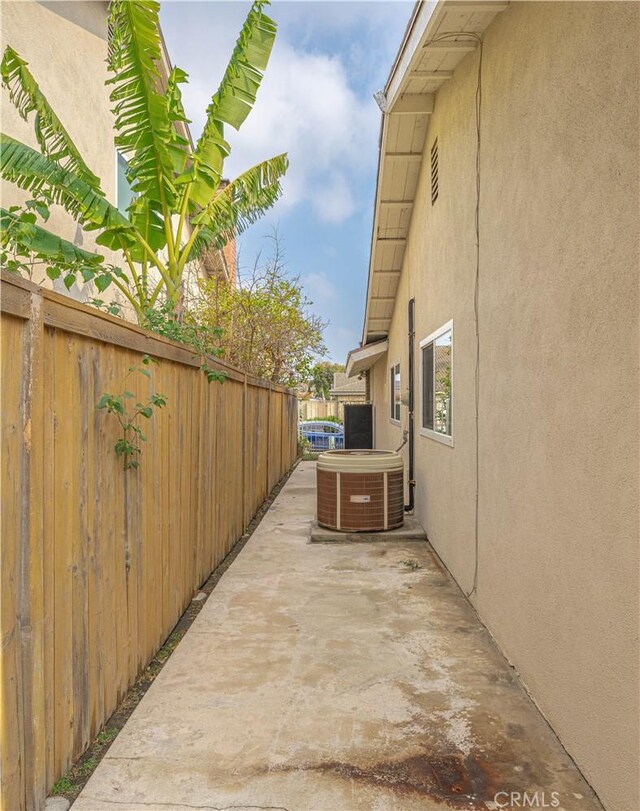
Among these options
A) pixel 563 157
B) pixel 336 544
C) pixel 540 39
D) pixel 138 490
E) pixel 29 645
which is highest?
pixel 540 39

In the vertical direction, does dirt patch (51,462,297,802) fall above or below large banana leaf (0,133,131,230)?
below

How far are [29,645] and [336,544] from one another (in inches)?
188

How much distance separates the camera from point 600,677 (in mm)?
2252

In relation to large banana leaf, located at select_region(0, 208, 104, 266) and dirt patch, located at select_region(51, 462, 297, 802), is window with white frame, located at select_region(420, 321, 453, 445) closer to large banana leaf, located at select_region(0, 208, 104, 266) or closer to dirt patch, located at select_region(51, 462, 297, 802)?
dirt patch, located at select_region(51, 462, 297, 802)

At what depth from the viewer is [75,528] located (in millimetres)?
2367

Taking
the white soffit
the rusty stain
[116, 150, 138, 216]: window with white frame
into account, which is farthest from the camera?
[116, 150, 138, 216]: window with white frame

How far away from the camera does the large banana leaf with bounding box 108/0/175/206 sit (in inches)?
185

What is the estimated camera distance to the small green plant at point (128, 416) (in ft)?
8.85

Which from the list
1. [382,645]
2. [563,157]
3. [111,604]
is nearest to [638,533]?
[563,157]

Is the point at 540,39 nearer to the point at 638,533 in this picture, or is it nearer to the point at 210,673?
the point at 638,533

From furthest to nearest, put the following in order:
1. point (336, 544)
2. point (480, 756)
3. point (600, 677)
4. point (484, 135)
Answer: point (336, 544) → point (484, 135) → point (480, 756) → point (600, 677)

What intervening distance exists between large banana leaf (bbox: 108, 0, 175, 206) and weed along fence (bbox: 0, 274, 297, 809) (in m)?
2.24

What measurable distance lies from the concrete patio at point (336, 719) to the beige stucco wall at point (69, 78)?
418 cm

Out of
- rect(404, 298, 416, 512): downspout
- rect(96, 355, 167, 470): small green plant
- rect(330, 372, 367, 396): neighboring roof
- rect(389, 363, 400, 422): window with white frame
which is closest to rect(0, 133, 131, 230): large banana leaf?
rect(96, 355, 167, 470): small green plant
